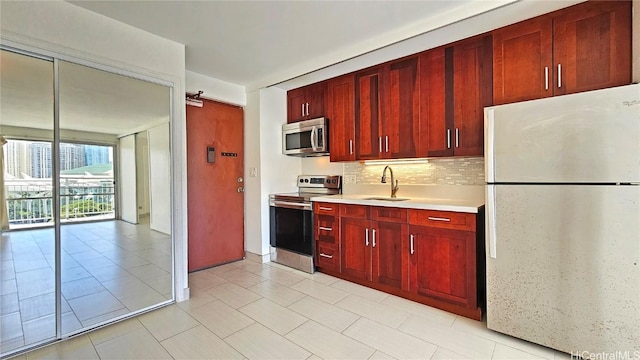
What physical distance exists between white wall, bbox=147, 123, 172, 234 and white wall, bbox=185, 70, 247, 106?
1011 millimetres

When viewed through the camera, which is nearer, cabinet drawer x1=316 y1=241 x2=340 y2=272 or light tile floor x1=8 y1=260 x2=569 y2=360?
light tile floor x1=8 y1=260 x2=569 y2=360

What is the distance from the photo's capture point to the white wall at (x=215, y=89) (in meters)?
3.38

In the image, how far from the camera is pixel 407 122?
282 cm

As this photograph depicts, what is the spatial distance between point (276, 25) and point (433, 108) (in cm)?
159

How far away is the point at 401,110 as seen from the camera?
2.85 meters

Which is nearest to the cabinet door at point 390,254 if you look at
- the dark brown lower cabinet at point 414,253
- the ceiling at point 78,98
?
the dark brown lower cabinet at point 414,253

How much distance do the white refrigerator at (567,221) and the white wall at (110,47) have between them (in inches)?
102

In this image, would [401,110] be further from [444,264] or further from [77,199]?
[77,199]

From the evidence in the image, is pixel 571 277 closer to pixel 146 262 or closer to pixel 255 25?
pixel 255 25

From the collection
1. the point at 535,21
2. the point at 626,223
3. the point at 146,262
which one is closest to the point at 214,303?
the point at 146,262

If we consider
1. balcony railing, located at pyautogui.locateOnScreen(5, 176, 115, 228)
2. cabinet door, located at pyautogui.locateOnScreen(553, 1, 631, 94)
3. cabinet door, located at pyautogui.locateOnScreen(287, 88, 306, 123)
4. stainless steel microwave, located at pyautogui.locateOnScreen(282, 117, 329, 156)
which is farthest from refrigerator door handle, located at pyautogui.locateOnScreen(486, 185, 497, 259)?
balcony railing, located at pyautogui.locateOnScreen(5, 176, 115, 228)

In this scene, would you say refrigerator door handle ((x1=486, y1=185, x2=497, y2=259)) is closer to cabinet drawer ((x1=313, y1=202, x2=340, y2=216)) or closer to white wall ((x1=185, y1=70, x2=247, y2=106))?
cabinet drawer ((x1=313, y1=202, x2=340, y2=216))

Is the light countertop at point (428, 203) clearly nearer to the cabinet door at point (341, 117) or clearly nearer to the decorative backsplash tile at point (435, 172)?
the decorative backsplash tile at point (435, 172)

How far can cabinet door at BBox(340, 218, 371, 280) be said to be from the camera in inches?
112
